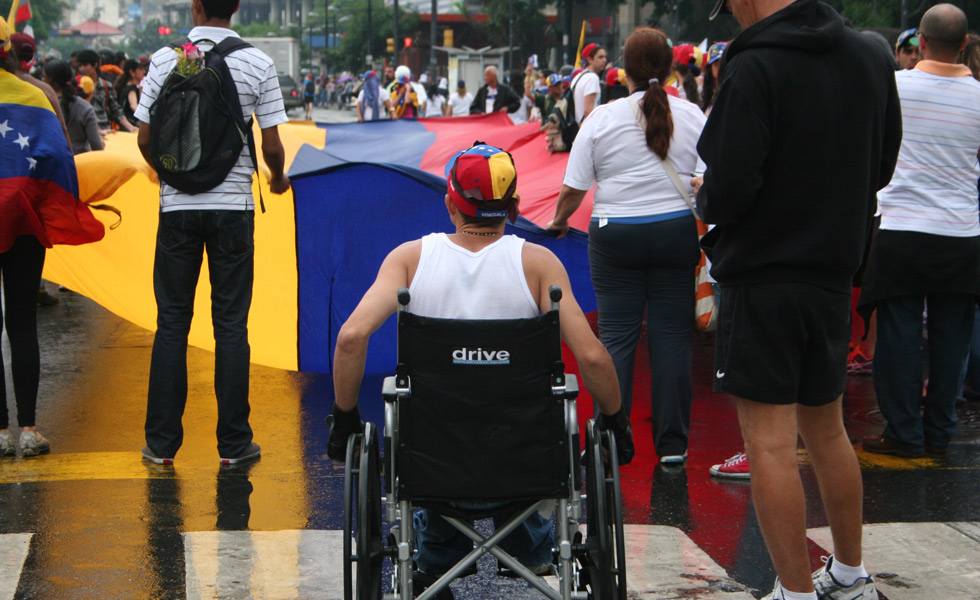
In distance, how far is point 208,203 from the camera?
502cm

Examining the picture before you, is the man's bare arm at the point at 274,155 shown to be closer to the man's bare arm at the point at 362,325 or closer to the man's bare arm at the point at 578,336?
the man's bare arm at the point at 362,325

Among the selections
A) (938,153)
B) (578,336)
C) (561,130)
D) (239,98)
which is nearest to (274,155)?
(239,98)

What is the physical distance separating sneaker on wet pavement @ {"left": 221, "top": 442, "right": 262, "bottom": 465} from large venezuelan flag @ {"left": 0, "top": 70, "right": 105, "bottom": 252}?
130 centimetres

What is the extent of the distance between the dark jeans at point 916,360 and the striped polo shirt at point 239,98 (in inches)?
118

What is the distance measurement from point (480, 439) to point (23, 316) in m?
3.12

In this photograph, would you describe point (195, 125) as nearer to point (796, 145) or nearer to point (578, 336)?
point (578, 336)

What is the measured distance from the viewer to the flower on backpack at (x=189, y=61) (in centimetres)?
495

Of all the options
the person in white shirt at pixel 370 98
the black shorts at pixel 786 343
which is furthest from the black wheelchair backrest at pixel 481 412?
the person in white shirt at pixel 370 98

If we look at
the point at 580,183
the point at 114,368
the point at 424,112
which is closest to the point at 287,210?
the point at 114,368

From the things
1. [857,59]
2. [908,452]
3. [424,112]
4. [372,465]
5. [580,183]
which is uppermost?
[857,59]

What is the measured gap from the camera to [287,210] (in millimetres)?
6926

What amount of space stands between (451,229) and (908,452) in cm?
293

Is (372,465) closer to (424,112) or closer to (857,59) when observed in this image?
(857,59)

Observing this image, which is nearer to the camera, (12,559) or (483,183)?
(483,183)
